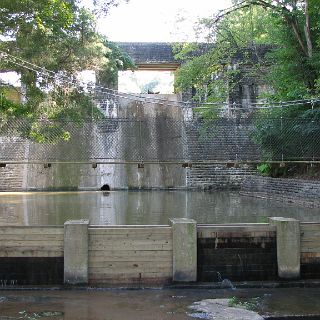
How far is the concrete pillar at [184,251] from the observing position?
9.61 meters

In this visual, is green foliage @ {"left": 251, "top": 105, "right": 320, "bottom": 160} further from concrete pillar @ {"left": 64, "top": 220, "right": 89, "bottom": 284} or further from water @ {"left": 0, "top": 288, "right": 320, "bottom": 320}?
concrete pillar @ {"left": 64, "top": 220, "right": 89, "bottom": 284}

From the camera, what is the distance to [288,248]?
9.94 metres

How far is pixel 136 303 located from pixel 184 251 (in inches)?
60.9

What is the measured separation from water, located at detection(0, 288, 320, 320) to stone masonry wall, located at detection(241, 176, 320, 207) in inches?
451

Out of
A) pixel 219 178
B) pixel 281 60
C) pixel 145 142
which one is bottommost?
pixel 219 178

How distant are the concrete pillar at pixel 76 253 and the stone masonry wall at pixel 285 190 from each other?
494 inches

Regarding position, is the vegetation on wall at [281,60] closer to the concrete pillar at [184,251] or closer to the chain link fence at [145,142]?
the chain link fence at [145,142]

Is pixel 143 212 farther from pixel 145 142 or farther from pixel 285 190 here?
pixel 285 190

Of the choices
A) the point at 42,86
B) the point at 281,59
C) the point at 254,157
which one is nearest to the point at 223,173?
the point at 281,59

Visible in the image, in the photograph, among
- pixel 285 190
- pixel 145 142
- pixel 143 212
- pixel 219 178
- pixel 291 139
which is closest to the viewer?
pixel 145 142

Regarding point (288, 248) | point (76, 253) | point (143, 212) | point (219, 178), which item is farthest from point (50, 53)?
point (219, 178)

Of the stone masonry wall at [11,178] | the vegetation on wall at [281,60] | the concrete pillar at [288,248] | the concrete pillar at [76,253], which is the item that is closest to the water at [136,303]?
the concrete pillar at [76,253]

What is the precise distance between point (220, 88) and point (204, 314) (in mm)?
21158

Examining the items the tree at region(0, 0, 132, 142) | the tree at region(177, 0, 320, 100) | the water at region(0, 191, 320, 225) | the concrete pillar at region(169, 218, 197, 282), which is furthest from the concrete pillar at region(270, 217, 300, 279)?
the tree at region(177, 0, 320, 100)
